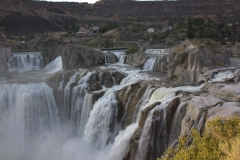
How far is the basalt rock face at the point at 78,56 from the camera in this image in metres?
30.4

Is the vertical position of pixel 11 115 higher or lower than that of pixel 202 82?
lower

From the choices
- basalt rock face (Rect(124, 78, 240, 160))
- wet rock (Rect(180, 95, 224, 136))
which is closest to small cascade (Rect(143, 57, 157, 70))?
basalt rock face (Rect(124, 78, 240, 160))

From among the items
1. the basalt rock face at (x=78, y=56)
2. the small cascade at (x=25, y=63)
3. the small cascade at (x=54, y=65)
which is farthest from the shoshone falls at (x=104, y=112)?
the small cascade at (x=25, y=63)

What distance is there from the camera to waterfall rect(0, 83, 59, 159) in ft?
76.5

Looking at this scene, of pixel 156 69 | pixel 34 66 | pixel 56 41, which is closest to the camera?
pixel 156 69

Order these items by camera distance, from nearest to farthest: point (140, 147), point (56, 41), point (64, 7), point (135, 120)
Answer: point (140, 147), point (135, 120), point (56, 41), point (64, 7)

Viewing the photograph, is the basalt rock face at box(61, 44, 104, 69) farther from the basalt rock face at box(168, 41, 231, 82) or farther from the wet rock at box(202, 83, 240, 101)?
the wet rock at box(202, 83, 240, 101)

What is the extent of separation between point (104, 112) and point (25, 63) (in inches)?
717

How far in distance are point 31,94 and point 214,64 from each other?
14.4 m

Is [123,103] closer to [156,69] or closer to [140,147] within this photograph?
[140,147]

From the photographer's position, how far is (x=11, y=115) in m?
24.1

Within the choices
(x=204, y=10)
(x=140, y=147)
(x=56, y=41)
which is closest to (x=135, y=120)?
(x=140, y=147)

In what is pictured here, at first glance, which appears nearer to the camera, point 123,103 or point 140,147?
point 140,147

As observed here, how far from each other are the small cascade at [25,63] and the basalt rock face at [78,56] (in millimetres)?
5599
